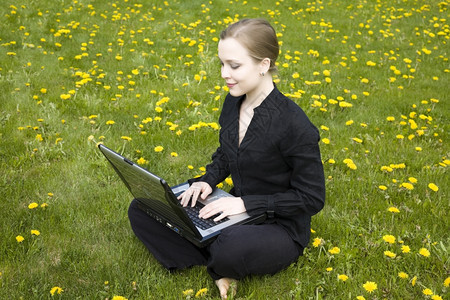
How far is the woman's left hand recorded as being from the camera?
2.58 m

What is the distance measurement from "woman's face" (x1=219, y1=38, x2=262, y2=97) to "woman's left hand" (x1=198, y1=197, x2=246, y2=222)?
597mm

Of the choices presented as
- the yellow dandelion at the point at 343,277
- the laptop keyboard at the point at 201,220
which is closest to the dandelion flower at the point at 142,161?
the laptop keyboard at the point at 201,220

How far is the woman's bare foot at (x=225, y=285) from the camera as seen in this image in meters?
2.53

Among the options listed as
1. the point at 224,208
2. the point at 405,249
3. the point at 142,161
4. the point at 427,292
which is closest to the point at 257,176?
the point at 224,208

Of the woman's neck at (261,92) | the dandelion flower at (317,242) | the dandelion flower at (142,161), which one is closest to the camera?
the woman's neck at (261,92)

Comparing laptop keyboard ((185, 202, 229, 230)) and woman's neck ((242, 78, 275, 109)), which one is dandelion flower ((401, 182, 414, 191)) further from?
laptop keyboard ((185, 202, 229, 230))

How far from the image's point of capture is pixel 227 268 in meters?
2.49

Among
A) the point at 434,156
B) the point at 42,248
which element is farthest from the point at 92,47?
the point at 434,156

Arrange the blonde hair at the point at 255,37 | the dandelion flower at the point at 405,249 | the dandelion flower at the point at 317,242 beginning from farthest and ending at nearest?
the dandelion flower at the point at 317,242
the dandelion flower at the point at 405,249
the blonde hair at the point at 255,37

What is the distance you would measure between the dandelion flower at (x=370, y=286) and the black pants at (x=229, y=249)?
1.37ft

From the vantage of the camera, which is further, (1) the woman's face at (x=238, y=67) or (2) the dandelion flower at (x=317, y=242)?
(2) the dandelion flower at (x=317, y=242)

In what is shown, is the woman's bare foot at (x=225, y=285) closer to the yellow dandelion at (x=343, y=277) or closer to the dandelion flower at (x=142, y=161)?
the yellow dandelion at (x=343, y=277)

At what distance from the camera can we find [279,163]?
8.63 ft

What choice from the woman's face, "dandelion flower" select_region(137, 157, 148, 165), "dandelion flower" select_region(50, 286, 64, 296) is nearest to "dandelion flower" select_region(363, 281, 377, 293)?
the woman's face
